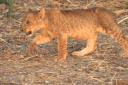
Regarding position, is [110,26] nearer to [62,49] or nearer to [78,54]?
[78,54]

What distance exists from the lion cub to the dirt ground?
219 millimetres

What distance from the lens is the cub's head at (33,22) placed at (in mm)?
9406

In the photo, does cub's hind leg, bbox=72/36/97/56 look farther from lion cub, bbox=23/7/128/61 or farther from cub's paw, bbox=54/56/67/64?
cub's paw, bbox=54/56/67/64

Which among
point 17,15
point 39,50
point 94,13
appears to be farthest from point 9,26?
point 94,13

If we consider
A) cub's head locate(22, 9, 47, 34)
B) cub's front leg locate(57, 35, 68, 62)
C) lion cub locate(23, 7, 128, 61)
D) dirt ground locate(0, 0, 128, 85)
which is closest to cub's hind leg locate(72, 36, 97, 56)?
lion cub locate(23, 7, 128, 61)

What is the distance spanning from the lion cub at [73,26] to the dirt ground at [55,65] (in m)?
0.22

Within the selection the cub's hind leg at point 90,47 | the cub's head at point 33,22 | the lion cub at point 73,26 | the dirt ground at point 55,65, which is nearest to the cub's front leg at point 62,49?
the lion cub at point 73,26

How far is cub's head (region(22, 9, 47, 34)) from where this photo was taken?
30.9ft

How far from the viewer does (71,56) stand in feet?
32.3

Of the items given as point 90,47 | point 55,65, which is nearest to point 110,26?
point 90,47

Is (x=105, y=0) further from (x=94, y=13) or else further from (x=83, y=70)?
(x=83, y=70)

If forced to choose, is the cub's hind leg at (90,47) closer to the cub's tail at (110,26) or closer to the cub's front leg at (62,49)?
the cub's tail at (110,26)

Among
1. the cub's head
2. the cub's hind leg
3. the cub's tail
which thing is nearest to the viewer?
the cub's head

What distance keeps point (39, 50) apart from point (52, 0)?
3855 mm
